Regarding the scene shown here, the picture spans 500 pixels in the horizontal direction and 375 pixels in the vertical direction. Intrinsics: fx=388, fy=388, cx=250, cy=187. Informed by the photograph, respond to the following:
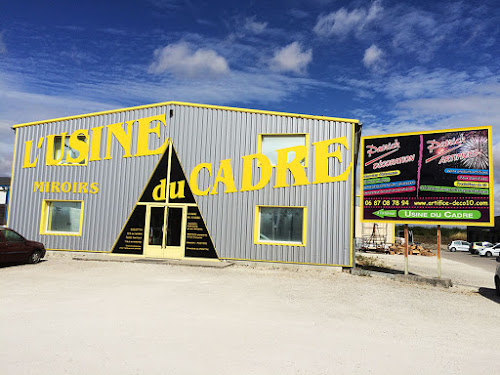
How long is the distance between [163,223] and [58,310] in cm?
895

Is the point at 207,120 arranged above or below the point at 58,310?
above

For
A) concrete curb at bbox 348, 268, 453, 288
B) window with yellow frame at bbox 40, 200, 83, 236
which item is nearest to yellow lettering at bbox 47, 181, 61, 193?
window with yellow frame at bbox 40, 200, 83, 236

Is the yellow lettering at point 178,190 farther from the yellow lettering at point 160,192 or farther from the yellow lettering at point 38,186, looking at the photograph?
the yellow lettering at point 38,186

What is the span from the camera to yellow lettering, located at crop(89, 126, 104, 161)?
Result: 17062 mm

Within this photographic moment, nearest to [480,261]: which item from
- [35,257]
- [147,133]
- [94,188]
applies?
[147,133]

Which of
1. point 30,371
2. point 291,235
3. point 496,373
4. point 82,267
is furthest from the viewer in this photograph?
point 291,235

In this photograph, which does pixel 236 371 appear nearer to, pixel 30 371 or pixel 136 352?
pixel 136 352

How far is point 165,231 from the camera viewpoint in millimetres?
16125

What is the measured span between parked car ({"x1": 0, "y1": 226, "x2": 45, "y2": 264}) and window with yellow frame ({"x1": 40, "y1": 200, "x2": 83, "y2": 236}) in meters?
2.60

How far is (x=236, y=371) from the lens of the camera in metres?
4.59

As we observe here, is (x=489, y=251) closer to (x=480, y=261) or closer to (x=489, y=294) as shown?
(x=480, y=261)

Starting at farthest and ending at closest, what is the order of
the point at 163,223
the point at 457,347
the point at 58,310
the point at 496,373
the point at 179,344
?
the point at 163,223 → the point at 58,310 → the point at 457,347 → the point at 179,344 → the point at 496,373

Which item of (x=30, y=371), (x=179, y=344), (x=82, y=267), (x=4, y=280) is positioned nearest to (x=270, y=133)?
(x=82, y=267)

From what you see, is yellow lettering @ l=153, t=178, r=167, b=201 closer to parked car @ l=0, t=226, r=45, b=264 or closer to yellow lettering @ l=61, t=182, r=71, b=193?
yellow lettering @ l=61, t=182, r=71, b=193
